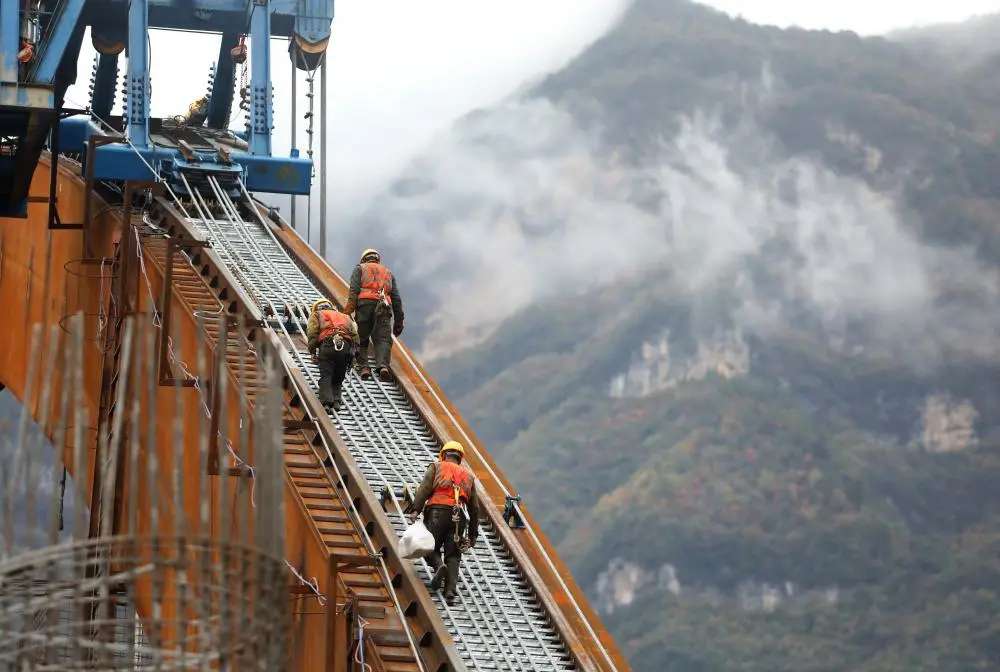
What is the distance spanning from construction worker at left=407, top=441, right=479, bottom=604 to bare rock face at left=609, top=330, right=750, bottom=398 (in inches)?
6413

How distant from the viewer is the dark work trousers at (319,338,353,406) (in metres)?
20.3

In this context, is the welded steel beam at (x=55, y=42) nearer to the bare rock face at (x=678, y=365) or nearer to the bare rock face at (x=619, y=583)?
the bare rock face at (x=619, y=583)

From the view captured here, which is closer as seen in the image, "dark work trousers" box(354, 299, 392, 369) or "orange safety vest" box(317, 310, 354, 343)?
"orange safety vest" box(317, 310, 354, 343)

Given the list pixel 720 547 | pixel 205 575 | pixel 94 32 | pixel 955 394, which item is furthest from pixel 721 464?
pixel 205 575

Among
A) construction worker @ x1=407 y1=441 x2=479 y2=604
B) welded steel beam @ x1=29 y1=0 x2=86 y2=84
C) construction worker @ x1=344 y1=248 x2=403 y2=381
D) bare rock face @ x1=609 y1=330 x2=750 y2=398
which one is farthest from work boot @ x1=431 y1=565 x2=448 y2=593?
bare rock face @ x1=609 y1=330 x2=750 y2=398

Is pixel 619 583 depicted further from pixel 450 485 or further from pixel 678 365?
pixel 450 485

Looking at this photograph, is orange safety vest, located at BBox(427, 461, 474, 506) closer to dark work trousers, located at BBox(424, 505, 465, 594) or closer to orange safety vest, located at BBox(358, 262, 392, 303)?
dark work trousers, located at BBox(424, 505, 465, 594)

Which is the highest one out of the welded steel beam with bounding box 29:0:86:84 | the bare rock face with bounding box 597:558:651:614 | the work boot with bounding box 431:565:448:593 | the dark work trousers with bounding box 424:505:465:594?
the welded steel beam with bounding box 29:0:86:84

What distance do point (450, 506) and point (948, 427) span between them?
160m

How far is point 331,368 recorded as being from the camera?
20.6 meters

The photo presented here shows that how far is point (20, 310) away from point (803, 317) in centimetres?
15872

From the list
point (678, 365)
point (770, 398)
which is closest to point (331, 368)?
point (770, 398)

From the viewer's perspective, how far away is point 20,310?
30.7 m

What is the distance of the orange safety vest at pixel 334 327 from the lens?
20.3 metres
